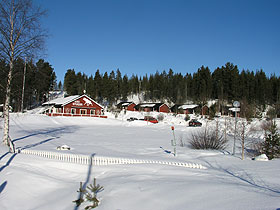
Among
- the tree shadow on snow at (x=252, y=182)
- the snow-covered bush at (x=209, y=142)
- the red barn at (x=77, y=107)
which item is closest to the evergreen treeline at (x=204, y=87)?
the red barn at (x=77, y=107)

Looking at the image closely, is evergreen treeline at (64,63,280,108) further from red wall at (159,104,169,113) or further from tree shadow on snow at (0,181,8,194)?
tree shadow on snow at (0,181,8,194)

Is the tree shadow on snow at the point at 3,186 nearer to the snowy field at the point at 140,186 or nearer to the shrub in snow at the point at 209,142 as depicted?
the snowy field at the point at 140,186

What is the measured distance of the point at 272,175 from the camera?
278 inches

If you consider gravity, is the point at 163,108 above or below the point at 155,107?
below

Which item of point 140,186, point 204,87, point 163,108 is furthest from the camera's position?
point 204,87

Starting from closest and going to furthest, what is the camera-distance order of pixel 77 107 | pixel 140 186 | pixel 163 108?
pixel 140 186, pixel 77 107, pixel 163 108

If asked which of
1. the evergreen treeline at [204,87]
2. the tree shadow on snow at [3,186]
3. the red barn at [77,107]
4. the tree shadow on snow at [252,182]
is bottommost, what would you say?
the tree shadow on snow at [3,186]

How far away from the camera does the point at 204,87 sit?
78.7 m

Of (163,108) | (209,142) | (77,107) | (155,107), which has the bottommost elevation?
(209,142)

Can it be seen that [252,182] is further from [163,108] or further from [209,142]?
[163,108]

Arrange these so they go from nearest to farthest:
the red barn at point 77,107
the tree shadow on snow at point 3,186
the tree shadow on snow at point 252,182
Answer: the tree shadow on snow at point 252,182, the tree shadow on snow at point 3,186, the red barn at point 77,107

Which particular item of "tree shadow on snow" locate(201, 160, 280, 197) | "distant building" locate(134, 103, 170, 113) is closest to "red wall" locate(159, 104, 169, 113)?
"distant building" locate(134, 103, 170, 113)

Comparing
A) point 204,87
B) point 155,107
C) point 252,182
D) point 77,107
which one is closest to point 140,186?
point 252,182

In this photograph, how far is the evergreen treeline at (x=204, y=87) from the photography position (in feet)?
237
